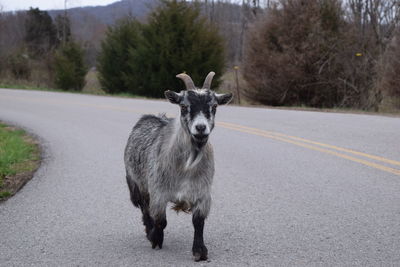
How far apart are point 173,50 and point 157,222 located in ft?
80.6

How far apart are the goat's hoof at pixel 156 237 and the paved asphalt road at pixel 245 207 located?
75 mm

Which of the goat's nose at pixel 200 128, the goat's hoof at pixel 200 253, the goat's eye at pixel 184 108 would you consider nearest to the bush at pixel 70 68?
the goat's eye at pixel 184 108

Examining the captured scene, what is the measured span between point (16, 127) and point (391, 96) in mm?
14624

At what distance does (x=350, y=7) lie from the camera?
24.0 meters

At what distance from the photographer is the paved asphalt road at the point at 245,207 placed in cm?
476

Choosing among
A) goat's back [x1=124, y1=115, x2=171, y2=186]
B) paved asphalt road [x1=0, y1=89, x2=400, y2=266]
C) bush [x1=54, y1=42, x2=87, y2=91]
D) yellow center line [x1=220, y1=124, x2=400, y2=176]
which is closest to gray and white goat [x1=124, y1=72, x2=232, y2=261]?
goat's back [x1=124, y1=115, x2=171, y2=186]

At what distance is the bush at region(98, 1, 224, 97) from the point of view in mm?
28422

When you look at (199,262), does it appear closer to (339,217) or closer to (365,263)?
(365,263)

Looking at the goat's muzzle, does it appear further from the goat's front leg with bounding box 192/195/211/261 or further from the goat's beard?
the goat's front leg with bounding box 192/195/211/261

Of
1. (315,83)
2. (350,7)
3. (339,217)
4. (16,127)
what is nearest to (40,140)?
(16,127)

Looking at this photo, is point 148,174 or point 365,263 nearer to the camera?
point 365,263

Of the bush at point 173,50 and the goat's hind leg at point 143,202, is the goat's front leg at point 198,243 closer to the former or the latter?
the goat's hind leg at point 143,202

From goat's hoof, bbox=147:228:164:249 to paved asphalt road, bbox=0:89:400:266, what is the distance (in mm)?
75

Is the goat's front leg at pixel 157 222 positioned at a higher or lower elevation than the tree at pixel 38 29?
lower
